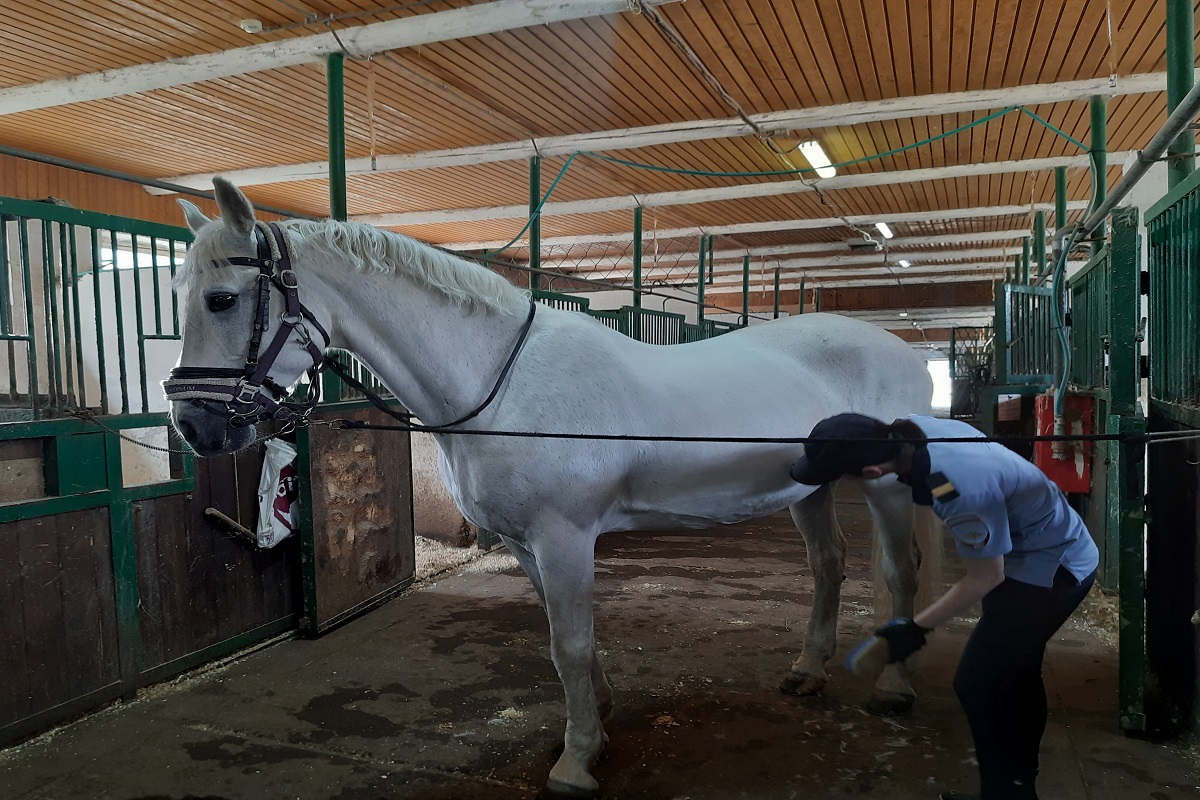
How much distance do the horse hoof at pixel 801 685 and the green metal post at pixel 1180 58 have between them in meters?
2.28

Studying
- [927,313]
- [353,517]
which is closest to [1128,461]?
[353,517]

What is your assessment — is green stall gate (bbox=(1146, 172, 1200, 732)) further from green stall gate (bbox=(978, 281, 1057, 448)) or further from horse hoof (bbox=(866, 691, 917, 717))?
green stall gate (bbox=(978, 281, 1057, 448))

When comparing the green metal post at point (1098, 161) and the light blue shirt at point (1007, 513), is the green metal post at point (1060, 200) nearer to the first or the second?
the green metal post at point (1098, 161)

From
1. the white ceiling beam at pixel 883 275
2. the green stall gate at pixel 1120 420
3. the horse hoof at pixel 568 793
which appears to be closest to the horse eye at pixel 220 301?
the horse hoof at pixel 568 793

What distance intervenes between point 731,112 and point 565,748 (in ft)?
16.0

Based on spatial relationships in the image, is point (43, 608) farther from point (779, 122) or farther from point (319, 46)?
point (779, 122)

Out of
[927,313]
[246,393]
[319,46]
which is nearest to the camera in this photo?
[246,393]

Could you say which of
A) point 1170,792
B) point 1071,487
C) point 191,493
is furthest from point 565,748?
point 1071,487

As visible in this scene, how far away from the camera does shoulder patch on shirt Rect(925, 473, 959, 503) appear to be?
1602mm

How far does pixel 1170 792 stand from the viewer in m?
2.03

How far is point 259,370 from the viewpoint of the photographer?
1.83 metres

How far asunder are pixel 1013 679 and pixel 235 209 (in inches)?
89.1

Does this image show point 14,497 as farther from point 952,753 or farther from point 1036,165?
point 1036,165

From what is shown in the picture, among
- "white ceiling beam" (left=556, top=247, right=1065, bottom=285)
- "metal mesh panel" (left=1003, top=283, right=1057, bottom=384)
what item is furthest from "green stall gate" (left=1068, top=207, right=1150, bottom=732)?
"white ceiling beam" (left=556, top=247, right=1065, bottom=285)
